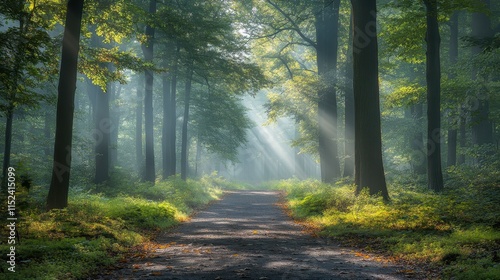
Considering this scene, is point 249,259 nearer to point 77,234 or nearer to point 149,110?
point 77,234

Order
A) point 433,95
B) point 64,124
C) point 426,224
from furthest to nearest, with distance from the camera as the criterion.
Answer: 1. point 433,95
2. point 64,124
3. point 426,224

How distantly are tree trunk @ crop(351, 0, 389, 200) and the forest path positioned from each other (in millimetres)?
3527

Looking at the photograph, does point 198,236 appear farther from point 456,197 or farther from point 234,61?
point 234,61

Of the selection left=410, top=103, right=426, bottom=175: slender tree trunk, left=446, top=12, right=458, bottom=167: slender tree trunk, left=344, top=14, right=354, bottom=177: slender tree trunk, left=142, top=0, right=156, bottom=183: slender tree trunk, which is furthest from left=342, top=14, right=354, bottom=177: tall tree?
left=142, top=0, right=156, bottom=183: slender tree trunk

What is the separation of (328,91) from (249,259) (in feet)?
58.7

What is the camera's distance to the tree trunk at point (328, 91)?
2466 centimetres

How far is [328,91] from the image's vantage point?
24.8 meters

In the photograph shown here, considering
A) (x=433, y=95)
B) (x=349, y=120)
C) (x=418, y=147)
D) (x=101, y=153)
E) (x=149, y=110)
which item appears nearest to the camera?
(x=433, y=95)

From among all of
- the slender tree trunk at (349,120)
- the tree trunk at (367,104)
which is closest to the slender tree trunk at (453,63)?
the slender tree trunk at (349,120)

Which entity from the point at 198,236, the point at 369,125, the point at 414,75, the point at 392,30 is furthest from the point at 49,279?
the point at 414,75

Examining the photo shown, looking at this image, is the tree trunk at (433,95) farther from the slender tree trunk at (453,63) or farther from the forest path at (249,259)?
the slender tree trunk at (453,63)

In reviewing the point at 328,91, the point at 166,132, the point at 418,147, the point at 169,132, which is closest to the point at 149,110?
the point at 169,132

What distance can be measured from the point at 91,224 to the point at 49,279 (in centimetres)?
457

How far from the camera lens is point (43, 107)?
102ft
